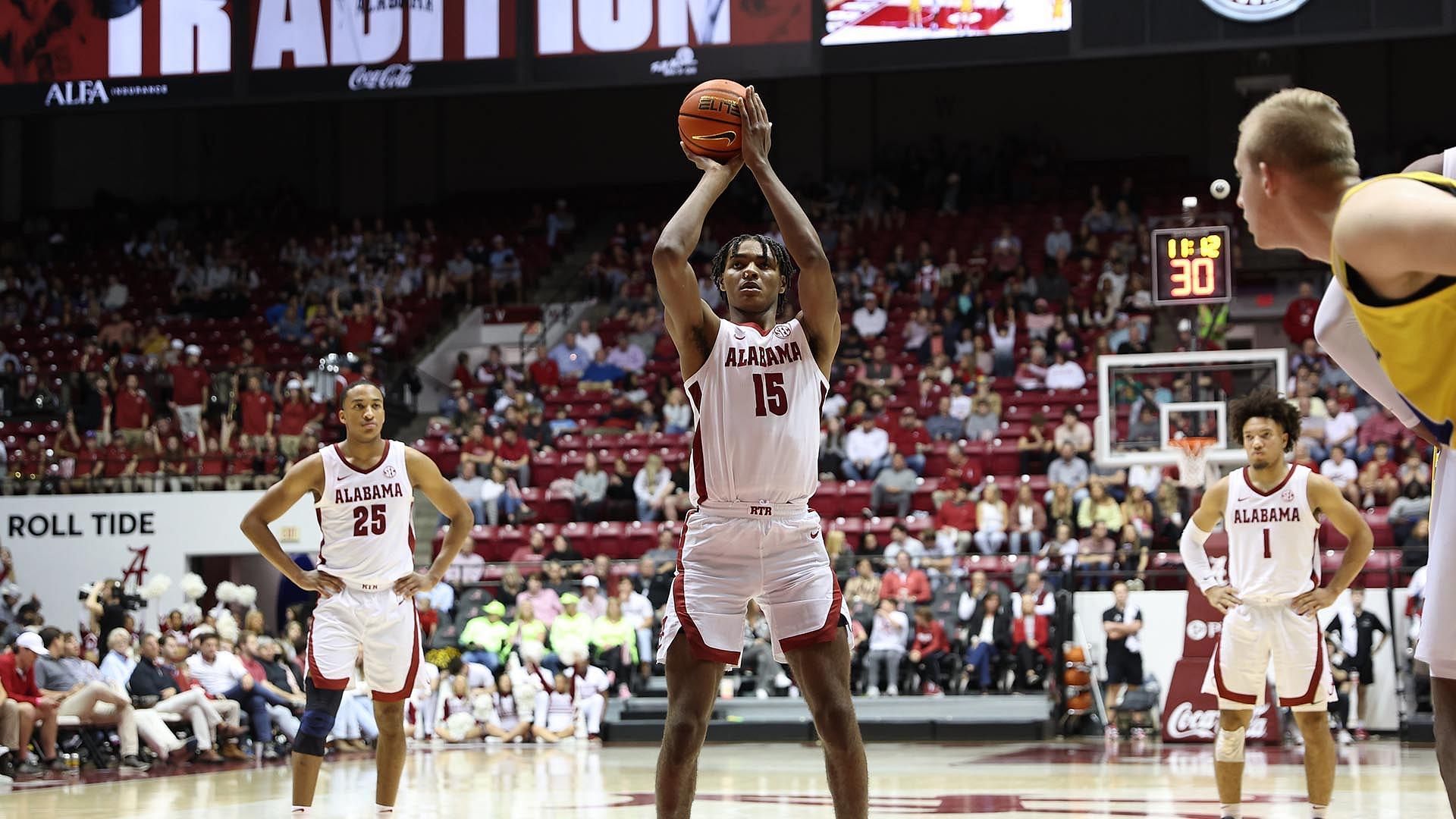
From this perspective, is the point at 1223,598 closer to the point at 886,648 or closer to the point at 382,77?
the point at 886,648

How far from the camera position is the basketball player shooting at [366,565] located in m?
7.10

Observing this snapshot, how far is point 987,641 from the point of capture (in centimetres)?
1493

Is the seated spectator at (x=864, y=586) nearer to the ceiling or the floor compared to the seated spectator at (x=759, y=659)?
nearer to the ceiling

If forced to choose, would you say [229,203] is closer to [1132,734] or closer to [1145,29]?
[1145,29]

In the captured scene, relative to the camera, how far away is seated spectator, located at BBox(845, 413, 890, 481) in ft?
59.2

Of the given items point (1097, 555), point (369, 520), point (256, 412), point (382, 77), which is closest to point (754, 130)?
point (369, 520)

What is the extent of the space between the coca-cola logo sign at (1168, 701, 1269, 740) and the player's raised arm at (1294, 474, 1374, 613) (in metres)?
6.70

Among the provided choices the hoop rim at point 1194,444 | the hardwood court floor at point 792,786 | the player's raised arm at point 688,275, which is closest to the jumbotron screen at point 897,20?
the hoop rim at point 1194,444

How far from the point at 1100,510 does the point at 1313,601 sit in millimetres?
8663

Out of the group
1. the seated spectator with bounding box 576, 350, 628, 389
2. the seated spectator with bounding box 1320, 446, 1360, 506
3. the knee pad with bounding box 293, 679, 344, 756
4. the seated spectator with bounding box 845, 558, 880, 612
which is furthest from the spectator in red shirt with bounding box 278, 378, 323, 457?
the knee pad with bounding box 293, 679, 344, 756

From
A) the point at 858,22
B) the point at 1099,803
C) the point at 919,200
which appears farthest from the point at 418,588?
the point at 919,200

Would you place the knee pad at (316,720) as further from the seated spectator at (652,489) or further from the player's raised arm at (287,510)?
the seated spectator at (652,489)

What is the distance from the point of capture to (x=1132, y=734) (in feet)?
47.9

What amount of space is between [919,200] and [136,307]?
11932 millimetres
